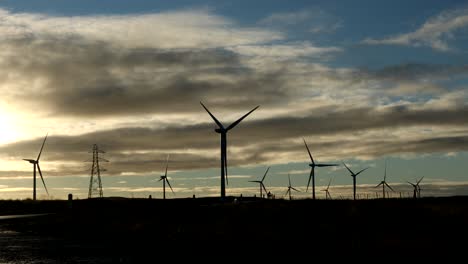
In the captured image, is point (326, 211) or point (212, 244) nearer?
point (212, 244)

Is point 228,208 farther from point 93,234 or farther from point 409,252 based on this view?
point 409,252

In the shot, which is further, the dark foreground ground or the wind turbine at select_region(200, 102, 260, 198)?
the wind turbine at select_region(200, 102, 260, 198)

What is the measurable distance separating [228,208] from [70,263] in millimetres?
44906

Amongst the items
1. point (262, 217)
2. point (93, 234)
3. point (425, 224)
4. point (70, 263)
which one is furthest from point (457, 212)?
point (70, 263)

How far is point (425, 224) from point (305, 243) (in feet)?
49.2

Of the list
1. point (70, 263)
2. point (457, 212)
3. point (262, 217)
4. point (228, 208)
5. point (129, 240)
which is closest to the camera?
point (70, 263)

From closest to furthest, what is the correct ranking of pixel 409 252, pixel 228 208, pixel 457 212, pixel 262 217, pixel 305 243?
1. pixel 409 252
2. pixel 305 243
3. pixel 457 212
4. pixel 262 217
5. pixel 228 208

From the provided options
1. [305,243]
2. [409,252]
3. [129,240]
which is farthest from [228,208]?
[409,252]

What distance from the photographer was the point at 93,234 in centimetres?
5059

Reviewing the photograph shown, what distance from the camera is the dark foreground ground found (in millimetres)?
35094

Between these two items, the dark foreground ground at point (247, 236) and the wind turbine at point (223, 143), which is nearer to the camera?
the dark foreground ground at point (247, 236)

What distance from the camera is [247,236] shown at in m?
43.2

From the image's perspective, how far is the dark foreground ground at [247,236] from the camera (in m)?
35.1

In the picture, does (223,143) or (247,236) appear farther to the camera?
(223,143)
